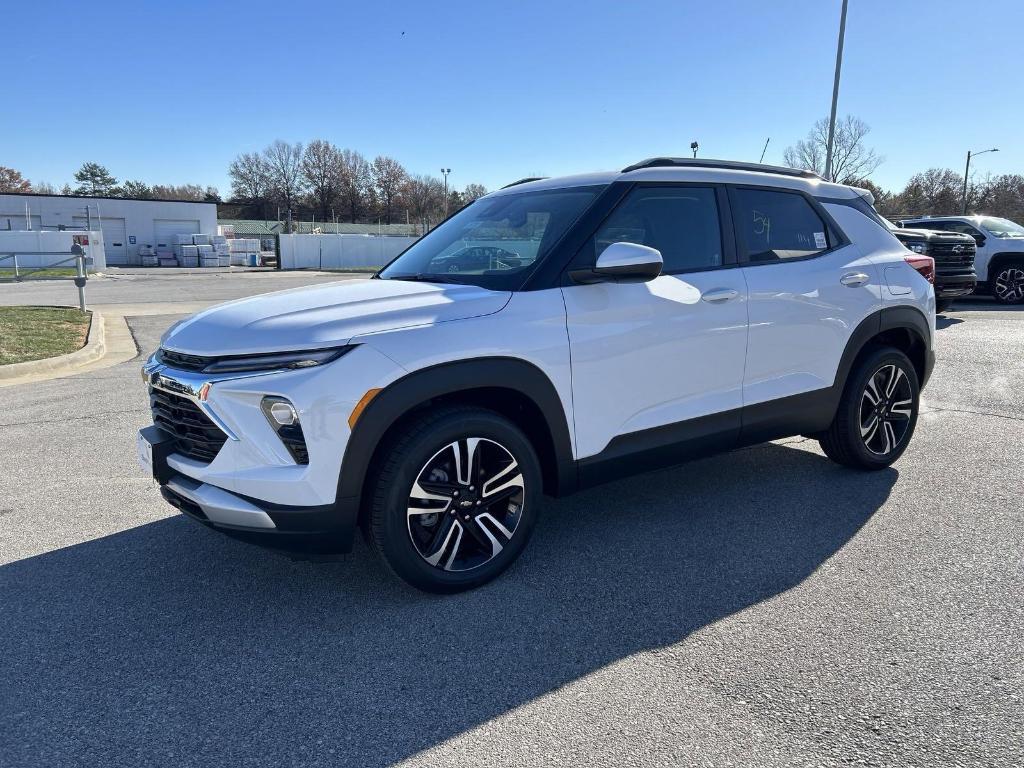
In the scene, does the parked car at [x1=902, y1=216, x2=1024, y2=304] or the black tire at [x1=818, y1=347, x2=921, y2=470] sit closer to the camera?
the black tire at [x1=818, y1=347, x2=921, y2=470]

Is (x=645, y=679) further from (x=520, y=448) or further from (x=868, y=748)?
(x=520, y=448)

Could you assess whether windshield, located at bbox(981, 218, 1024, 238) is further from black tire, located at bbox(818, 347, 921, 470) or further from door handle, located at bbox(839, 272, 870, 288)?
door handle, located at bbox(839, 272, 870, 288)

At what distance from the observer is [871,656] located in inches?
110

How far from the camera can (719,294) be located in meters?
3.86

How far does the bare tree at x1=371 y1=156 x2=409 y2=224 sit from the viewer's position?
324 ft

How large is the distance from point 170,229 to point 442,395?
66178mm

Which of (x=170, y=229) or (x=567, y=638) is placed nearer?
(x=567, y=638)

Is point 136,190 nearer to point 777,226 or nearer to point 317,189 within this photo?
point 317,189

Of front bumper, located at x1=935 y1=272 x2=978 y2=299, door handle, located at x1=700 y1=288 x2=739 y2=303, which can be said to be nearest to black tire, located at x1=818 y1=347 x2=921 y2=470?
door handle, located at x1=700 y1=288 x2=739 y2=303

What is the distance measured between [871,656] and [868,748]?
566mm

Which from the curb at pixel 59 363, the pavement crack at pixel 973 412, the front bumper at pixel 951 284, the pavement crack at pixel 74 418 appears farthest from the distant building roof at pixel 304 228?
the pavement crack at pixel 973 412

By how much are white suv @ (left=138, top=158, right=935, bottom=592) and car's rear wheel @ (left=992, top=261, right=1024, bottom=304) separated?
42.5ft

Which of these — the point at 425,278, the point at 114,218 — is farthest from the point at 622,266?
the point at 114,218

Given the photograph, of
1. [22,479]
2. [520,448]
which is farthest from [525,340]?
[22,479]
